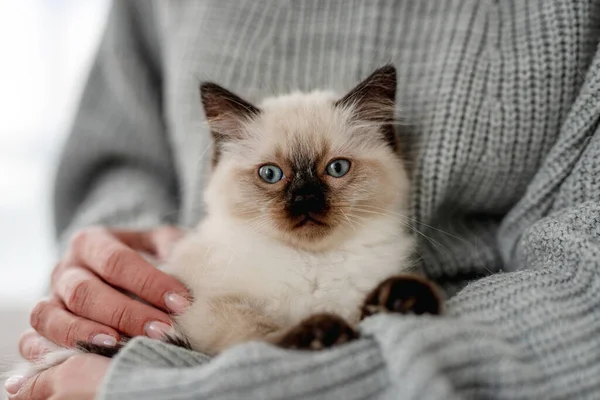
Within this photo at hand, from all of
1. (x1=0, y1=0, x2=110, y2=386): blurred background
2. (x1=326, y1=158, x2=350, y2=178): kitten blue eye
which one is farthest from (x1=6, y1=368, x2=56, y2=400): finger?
(x1=0, y1=0, x2=110, y2=386): blurred background

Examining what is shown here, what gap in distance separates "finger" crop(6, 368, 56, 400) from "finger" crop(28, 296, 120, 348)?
0.33 ft

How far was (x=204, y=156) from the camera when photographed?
59.9 inches

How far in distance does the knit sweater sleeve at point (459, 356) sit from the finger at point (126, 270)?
0.79 ft

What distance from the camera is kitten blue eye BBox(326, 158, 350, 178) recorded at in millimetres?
1182

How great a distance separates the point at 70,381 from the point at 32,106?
6.17 ft

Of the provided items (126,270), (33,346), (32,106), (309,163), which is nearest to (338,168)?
(309,163)

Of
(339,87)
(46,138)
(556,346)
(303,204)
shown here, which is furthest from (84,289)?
(46,138)

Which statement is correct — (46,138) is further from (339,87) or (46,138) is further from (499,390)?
(499,390)

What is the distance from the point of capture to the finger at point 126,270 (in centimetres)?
117

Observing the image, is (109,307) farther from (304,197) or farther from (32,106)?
(32,106)

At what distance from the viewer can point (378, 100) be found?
1221 mm

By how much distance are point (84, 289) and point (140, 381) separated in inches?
19.3

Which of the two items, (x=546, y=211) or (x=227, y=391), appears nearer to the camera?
(x=227, y=391)

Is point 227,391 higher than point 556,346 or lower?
lower
